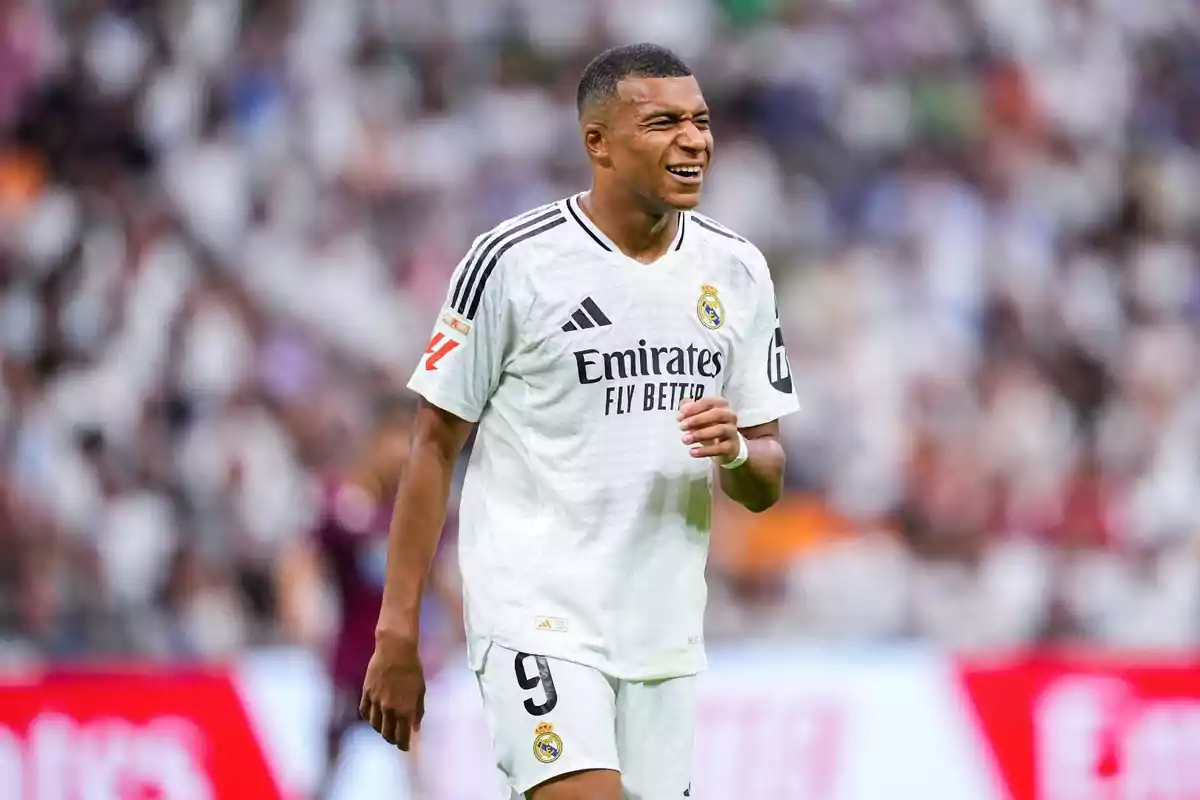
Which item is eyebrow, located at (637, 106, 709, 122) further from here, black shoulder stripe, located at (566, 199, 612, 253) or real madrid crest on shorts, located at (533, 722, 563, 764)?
real madrid crest on shorts, located at (533, 722, 563, 764)

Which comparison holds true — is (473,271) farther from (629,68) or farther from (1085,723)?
(1085,723)

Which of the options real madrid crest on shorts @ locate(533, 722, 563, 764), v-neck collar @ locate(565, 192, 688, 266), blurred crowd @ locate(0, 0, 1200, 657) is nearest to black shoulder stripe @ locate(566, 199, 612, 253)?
v-neck collar @ locate(565, 192, 688, 266)

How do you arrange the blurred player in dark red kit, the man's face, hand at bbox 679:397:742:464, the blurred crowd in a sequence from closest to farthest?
hand at bbox 679:397:742:464, the man's face, the blurred player in dark red kit, the blurred crowd

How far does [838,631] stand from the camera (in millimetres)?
10820

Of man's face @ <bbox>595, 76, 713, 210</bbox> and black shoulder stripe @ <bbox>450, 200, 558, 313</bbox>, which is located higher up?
man's face @ <bbox>595, 76, 713, 210</bbox>

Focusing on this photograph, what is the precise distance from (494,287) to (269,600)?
20.3 feet

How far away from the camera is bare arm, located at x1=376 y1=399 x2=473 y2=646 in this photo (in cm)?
448

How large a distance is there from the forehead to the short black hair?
2 centimetres

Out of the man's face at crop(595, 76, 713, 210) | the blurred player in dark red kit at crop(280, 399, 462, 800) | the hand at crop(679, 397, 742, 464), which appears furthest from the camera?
the blurred player in dark red kit at crop(280, 399, 462, 800)

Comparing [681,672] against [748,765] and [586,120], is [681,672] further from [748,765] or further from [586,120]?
[748,765]

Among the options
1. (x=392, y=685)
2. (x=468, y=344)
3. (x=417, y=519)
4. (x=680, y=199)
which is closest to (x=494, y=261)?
(x=468, y=344)

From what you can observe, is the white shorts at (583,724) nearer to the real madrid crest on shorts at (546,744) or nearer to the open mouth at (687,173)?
the real madrid crest on shorts at (546,744)

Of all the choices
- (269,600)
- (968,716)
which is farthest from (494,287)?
(269,600)

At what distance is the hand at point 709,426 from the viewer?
14.1 feet
